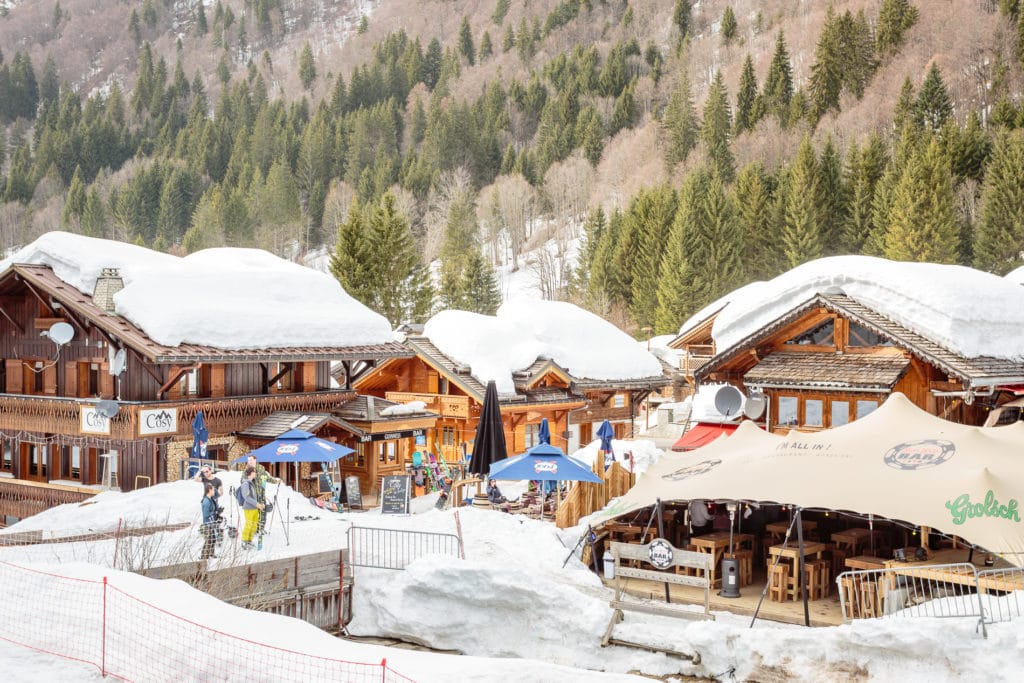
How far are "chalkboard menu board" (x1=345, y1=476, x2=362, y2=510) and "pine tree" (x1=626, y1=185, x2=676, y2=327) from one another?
48248 mm

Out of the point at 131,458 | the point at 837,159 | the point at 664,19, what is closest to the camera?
the point at 131,458

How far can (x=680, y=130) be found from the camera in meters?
105

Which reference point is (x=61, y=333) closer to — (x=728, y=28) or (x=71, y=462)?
(x=71, y=462)

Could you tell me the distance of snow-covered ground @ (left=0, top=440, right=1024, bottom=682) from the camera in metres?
13.2

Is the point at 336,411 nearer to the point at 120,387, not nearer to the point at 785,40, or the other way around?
the point at 120,387

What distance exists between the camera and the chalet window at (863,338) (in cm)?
2764

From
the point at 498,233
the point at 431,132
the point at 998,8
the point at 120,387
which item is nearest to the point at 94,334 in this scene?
the point at 120,387

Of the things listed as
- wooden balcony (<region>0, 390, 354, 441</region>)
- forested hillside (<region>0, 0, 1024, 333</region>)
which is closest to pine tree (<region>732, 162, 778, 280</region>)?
forested hillside (<region>0, 0, 1024, 333</region>)

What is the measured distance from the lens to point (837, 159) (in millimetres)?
80188

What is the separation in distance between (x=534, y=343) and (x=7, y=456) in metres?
19.6

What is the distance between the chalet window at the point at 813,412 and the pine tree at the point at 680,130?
78310mm

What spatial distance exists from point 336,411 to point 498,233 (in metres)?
73.9

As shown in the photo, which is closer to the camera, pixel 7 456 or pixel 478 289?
pixel 7 456

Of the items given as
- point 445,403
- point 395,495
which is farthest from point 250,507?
point 445,403
